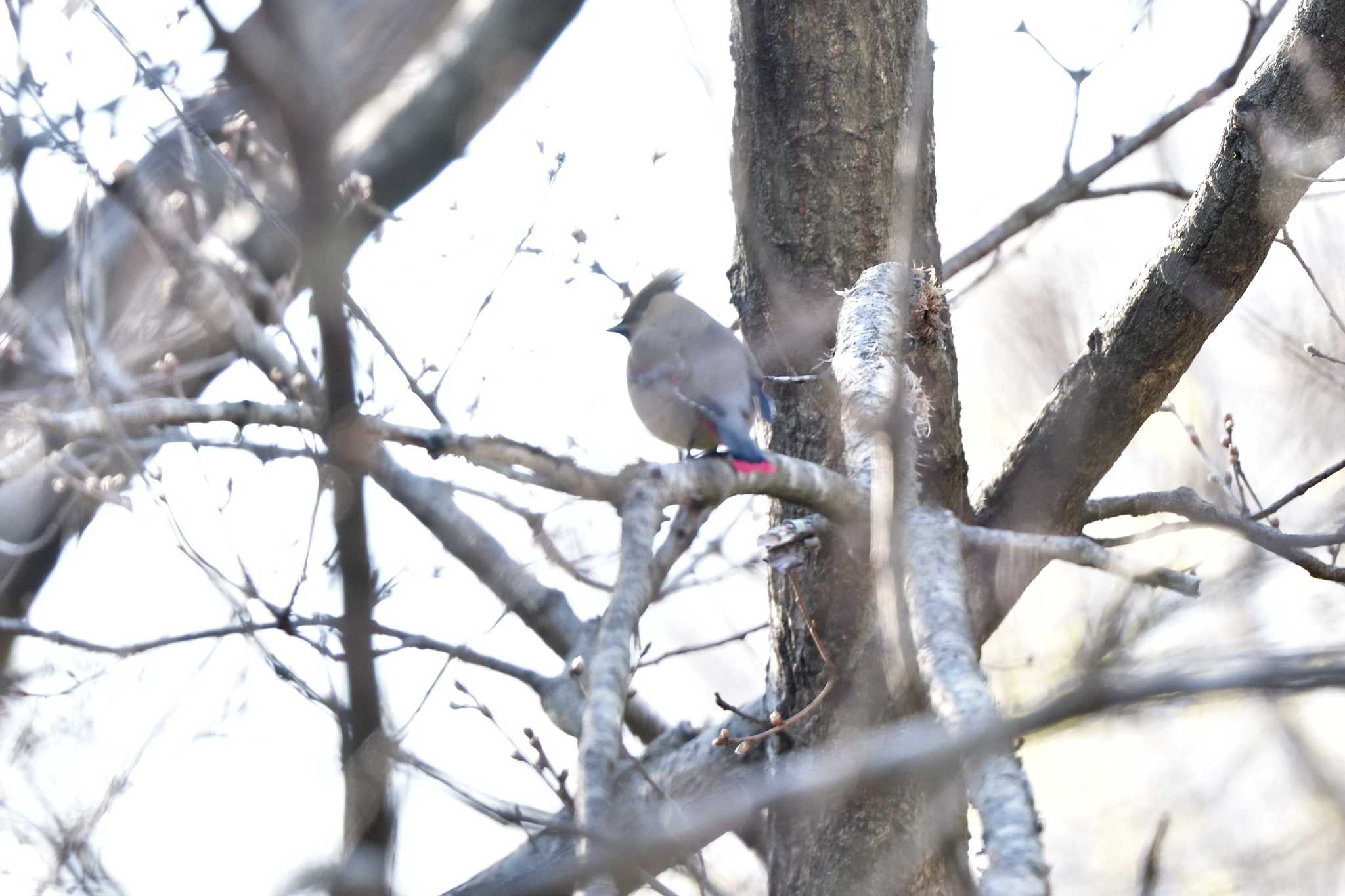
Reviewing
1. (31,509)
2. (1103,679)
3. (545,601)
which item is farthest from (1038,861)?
(31,509)

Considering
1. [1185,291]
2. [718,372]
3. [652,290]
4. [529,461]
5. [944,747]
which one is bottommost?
[944,747]

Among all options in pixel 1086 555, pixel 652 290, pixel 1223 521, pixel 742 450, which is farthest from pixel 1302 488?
pixel 652 290

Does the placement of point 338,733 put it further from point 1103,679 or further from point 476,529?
point 476,529

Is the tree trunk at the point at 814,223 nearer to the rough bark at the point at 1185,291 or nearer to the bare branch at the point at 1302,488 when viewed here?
the rough bark at the point at 1185,291

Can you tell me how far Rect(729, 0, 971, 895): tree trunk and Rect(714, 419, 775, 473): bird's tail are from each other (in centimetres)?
51

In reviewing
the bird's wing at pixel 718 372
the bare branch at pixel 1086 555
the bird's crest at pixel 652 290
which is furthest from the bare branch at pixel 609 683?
the bird's crest at pixel 652 290

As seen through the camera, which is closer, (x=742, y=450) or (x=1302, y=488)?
(x=742, y=450)

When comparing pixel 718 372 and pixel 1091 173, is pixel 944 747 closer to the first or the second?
pixel 718 372

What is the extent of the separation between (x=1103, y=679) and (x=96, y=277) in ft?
13.7

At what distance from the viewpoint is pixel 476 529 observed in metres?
4.22

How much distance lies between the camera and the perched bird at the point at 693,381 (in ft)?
10.6

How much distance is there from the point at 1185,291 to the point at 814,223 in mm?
972

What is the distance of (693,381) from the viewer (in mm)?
3393

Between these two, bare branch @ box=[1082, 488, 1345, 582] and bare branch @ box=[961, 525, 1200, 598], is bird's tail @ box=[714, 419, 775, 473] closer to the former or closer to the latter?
bare branch @ box=[961, 525, 1200, 598]
